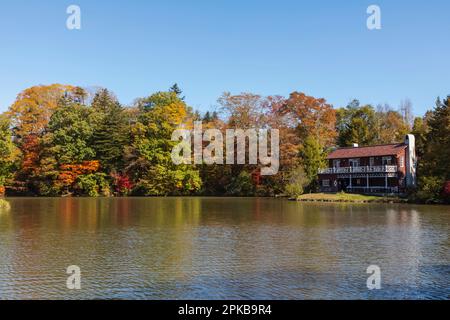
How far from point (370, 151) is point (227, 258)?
138ft

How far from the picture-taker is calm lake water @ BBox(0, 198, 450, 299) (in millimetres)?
12922

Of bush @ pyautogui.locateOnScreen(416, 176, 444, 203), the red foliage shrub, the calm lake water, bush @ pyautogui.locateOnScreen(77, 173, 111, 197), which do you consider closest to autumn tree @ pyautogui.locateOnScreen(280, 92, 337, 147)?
bush @ pyautogui.locateOnScreen(416, 176, 444, 203)

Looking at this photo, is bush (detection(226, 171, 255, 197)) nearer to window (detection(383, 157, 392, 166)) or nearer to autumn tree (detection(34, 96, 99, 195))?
window (detection(383, 157, 392, 166))

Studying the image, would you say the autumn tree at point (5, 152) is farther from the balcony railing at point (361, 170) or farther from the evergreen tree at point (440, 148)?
the evergreen tree at point (440, 148)

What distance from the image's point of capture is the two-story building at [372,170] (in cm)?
5141

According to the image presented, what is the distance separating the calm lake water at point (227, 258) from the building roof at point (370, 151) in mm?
24226

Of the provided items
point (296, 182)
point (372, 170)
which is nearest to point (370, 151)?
point (372, 170)

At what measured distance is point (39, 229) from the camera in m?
25.8

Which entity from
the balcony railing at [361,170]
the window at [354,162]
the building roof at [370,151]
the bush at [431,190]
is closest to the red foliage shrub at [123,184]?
the balcony railing at [361,170]

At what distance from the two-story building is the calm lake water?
22923mm

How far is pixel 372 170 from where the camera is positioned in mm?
52719

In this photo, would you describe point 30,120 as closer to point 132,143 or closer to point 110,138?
point 110,138
